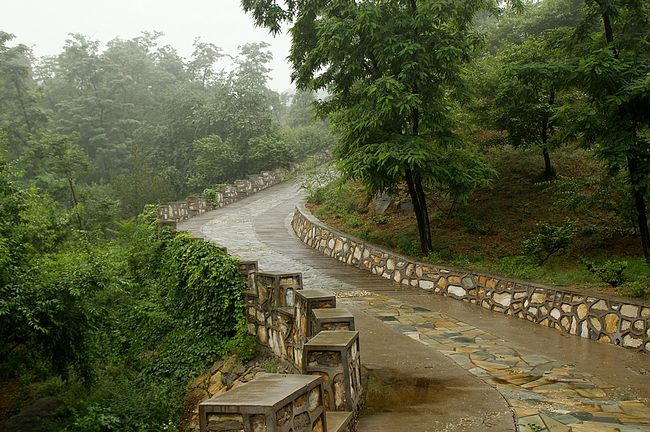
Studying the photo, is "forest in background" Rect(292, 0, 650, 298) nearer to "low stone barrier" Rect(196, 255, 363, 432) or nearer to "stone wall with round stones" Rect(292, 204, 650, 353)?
"stone wall with round stones" Rect(292, 204, 650, 353)

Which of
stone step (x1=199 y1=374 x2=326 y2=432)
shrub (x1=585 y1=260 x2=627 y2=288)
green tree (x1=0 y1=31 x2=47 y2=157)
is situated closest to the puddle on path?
stone step (x1=199 y1=374 x2=326 y2=432)

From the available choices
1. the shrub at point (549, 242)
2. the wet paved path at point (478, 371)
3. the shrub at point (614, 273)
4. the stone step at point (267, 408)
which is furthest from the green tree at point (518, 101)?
the stone step at point (267, 408)

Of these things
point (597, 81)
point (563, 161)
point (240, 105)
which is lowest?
point (563, 161)

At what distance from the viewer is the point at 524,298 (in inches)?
425

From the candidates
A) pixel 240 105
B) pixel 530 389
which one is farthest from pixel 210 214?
pixel 530 389

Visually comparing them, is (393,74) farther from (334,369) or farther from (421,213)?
(334,369)

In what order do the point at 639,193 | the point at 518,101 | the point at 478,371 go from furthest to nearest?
the point at 518,101 → the point at 639,193 → the point at 478,371

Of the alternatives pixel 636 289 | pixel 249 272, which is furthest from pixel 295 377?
pixel 636 289

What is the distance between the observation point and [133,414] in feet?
32.3

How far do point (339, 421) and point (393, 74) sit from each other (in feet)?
32.0

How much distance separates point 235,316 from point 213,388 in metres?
1.56

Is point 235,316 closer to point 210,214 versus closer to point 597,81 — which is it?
point 597,81

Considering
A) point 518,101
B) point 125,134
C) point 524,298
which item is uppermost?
point 125,134

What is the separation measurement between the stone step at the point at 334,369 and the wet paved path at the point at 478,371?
324 millimetres
